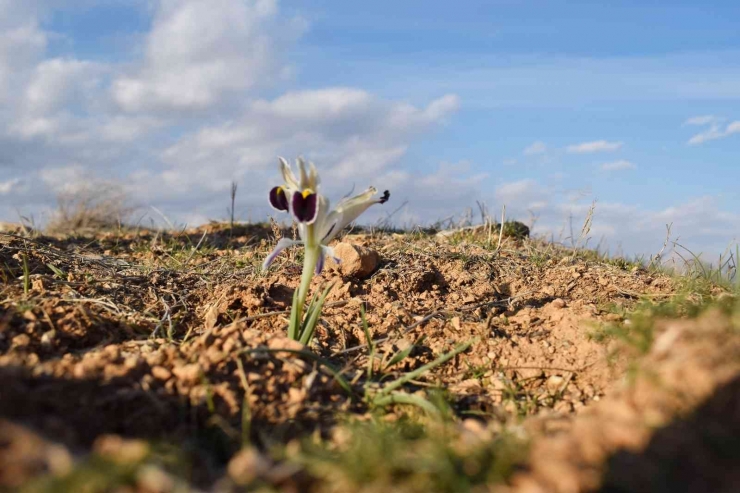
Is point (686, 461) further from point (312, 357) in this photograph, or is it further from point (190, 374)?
point (190, 374)

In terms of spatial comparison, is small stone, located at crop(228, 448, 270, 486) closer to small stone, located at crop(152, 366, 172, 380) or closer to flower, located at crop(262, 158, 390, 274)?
small stone, located at crop(152, 366, 172, 380)

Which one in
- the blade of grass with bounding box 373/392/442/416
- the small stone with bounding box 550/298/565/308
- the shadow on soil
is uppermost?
the small stone with bounding box 550/298/565/308

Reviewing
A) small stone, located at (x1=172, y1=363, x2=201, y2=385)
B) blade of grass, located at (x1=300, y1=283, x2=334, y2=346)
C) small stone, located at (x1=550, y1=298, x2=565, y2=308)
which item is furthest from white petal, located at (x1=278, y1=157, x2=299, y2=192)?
small stone, located at (x1=550, y1=298, x2=565, y2=308)

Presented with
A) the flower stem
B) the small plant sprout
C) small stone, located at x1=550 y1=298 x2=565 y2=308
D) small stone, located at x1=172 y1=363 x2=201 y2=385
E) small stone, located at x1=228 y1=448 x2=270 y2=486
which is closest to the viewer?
small stone, located at x1=228 y1=448 x2=270 y2=486

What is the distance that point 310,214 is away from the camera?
316 cm

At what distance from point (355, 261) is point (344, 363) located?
1078mm

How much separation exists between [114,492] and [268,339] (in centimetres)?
144

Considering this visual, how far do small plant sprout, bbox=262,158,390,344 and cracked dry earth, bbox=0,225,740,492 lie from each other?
0.84ft

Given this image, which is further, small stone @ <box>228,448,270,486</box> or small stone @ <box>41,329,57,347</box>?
small stone @ <box>41,329,57,347</box>

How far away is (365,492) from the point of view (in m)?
1.77

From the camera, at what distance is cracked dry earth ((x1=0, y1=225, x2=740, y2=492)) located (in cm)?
187

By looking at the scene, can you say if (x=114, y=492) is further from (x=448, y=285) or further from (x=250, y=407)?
(x=448, y=285)

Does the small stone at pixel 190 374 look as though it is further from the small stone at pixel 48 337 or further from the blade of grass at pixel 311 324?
the small stone at pixel 48 337

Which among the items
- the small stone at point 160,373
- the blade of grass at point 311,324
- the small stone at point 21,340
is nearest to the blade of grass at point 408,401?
the blade of grass at point 311,324
